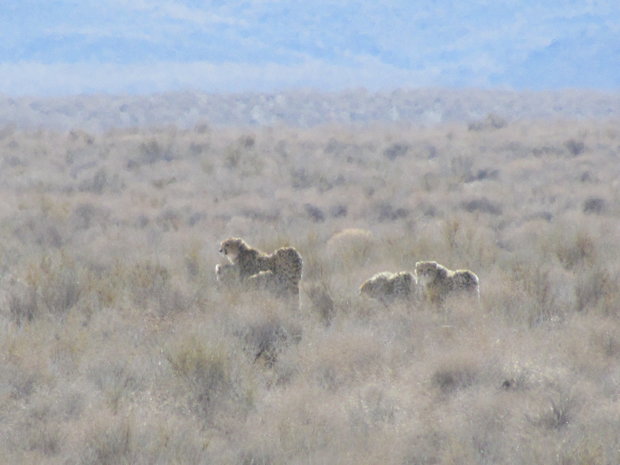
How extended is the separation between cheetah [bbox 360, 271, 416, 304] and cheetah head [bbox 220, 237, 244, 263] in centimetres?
140

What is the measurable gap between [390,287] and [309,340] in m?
1.71

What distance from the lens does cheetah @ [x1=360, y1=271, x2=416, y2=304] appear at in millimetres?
9680

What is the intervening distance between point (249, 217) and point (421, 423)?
12028mm

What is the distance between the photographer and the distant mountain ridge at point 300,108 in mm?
65000

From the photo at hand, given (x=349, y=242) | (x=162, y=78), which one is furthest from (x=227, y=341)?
(x=162, y=78)

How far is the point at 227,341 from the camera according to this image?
7949 mm

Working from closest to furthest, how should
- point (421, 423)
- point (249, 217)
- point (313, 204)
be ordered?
point (421, 423) → point (249, 217) → point (313, 204)

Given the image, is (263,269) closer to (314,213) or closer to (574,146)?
(314,213)

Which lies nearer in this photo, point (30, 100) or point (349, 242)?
point (349, 242)

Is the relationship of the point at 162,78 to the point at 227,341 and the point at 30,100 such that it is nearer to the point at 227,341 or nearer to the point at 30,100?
the point at 30,100

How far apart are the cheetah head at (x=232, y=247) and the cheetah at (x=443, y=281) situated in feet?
6.36

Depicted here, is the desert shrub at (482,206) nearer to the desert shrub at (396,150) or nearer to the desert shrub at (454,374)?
the desert shrub at (396,150)

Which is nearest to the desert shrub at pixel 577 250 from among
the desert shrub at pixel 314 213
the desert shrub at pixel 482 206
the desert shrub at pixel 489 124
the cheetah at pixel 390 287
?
the cheetah at pixel 390 287

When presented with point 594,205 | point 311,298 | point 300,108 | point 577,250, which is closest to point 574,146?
point 594,205
